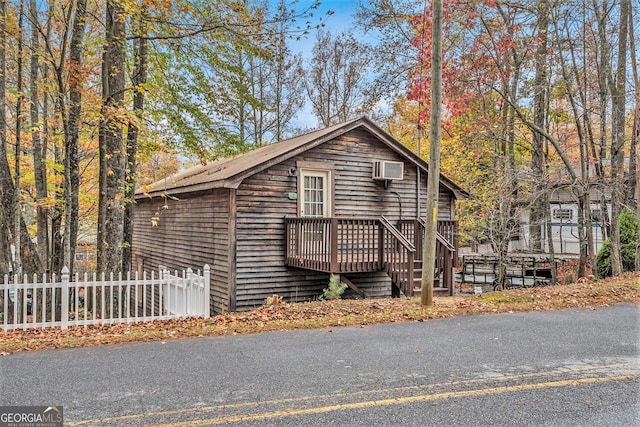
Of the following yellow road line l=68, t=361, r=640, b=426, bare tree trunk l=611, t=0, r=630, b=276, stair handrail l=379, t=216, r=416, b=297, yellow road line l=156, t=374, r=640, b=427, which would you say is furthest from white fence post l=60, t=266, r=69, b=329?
bare tree trunk l=611, t=0, r=630, b=276

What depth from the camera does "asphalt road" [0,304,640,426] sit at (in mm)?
3486

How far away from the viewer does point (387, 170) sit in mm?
12664

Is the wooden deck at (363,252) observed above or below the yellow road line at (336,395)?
above

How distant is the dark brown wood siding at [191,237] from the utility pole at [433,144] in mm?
5218

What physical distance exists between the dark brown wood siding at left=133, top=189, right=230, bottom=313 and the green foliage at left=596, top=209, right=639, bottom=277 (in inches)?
474

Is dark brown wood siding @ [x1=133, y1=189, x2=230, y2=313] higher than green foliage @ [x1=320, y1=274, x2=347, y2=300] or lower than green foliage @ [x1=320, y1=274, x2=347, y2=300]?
higher

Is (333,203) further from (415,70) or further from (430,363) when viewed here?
(430,363)

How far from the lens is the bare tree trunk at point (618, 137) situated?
1252 cm

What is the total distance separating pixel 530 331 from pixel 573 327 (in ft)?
2.61

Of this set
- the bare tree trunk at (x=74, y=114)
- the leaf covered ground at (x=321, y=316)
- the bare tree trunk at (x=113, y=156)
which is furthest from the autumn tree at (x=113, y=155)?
the leaf covered ground at (x=321, y=316)

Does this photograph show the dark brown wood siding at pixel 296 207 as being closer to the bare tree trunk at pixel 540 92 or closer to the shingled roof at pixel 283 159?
the shingled roof at pixel 283 159

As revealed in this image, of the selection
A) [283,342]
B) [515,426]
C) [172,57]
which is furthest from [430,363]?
[172,57]

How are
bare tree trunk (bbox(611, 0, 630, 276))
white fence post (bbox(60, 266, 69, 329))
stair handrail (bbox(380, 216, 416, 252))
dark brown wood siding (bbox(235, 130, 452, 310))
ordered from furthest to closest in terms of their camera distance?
→ bare tree trunk (bbox(611, 0, 630, 276)) → dark brown wood siding (bbox(235, 130, 452, 310)) → stair handrail (bbox(380, 216, 416, 252)) → white fence post (bbox(60, 266, 69, 329))

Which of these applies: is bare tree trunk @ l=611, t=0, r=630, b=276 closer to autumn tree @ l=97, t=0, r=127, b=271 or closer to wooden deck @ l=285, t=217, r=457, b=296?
wooden deck @ l=285, t=217, r=457, b=296
